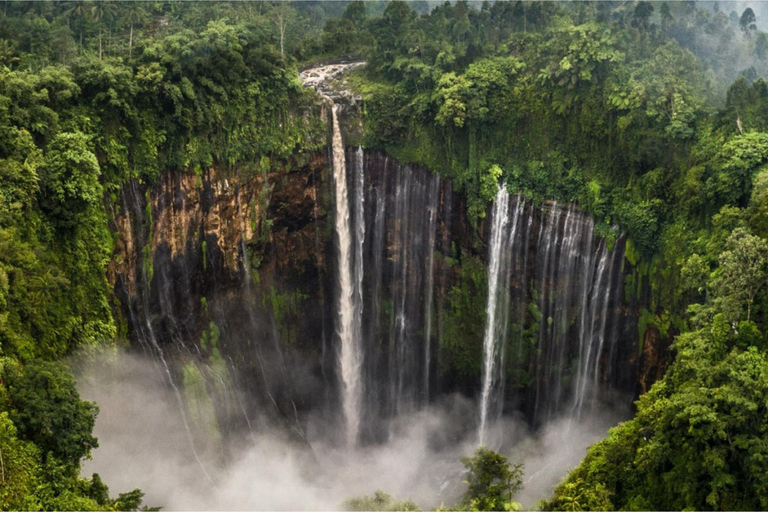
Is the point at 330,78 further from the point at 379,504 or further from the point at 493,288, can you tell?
the point at 379,504

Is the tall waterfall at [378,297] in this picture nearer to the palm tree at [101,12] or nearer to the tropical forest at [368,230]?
the tropical forest at [368,230]

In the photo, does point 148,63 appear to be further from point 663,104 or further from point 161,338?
point 663,104

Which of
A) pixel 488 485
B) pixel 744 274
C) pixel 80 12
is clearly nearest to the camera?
pixel 744 274

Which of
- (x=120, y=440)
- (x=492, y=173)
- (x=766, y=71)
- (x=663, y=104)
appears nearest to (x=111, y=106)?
(x=120, y=440)

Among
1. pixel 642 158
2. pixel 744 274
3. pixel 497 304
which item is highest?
pixel 642 158

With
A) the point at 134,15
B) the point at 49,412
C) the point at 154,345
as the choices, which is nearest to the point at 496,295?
the point at 154,345

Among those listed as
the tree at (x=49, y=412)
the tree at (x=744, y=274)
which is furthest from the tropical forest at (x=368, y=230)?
the tree at (x=49, y=412)
